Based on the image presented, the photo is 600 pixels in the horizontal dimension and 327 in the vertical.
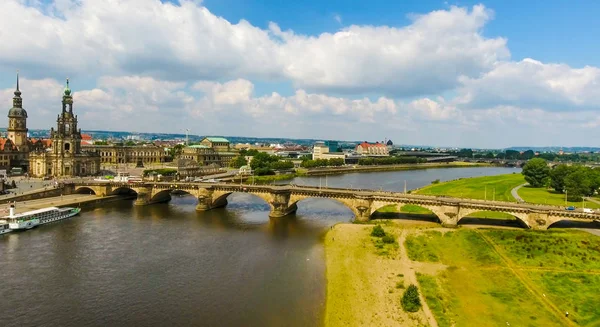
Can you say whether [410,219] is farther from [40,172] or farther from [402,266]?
[40,172]

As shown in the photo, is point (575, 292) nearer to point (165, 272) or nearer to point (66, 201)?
point (165, 272)

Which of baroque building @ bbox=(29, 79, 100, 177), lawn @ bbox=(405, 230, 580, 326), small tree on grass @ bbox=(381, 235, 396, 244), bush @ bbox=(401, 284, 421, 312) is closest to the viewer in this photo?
lawn @ bbox=(405, 230, 580, 326)

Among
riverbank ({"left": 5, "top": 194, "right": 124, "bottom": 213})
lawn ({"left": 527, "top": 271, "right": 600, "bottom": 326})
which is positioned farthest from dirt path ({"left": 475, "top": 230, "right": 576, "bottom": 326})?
riverbank ({"left": 5, "top": 194, "right": 124, "bottom": 213})

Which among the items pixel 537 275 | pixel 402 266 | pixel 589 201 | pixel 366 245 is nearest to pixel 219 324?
pixel 402 266

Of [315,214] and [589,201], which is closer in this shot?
[315,214]

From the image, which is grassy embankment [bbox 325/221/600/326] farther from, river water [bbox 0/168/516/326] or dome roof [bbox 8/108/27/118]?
dome roof [bbox 8/108/27/118]

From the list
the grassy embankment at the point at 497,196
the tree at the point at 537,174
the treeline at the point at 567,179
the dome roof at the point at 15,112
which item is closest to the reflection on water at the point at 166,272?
the grassy embankment at the point at 497,196

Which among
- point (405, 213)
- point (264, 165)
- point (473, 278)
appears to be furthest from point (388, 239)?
point (264, 165)

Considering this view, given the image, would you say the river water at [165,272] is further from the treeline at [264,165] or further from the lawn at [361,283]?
the treeline at [264,165]
